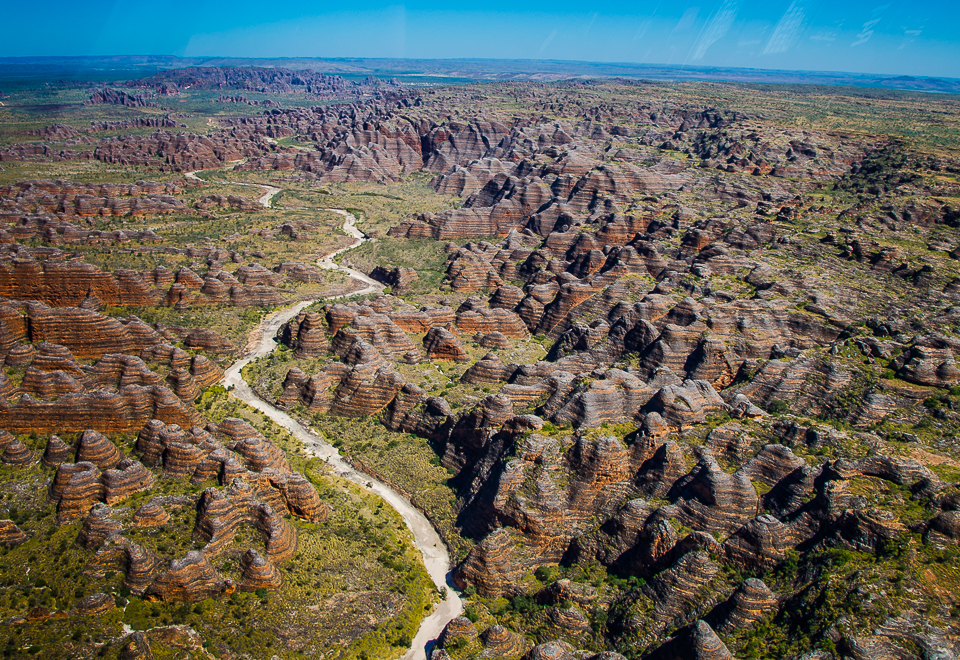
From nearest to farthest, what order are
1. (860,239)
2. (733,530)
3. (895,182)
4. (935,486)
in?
(935,486) < (733,530) < (860,239) < (895,182)

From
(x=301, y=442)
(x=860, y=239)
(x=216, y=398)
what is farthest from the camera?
(x=860, y=239)

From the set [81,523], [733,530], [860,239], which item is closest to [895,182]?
[860,239]

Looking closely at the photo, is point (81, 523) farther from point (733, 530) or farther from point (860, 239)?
point (860, 239)

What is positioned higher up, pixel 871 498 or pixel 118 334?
pixel 871 498

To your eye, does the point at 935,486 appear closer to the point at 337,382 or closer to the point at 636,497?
the point at 636,497

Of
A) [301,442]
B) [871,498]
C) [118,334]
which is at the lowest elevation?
[301,442]

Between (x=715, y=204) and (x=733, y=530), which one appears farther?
(x=715, y=204)
